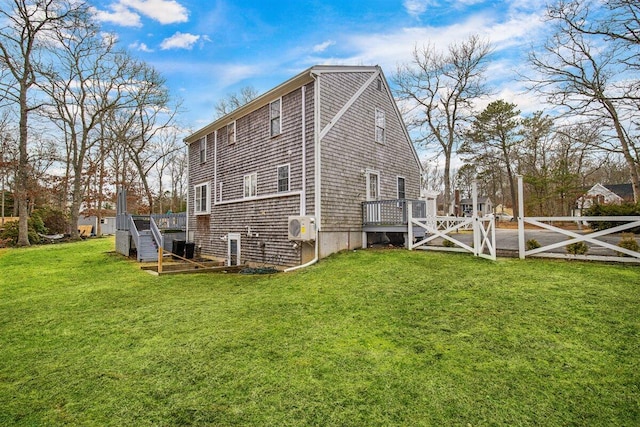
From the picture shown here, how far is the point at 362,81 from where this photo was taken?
12.1 metres

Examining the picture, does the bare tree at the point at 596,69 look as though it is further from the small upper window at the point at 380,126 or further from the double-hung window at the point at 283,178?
the double-hung window at the point at 283,178

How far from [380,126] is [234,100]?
78.4ft

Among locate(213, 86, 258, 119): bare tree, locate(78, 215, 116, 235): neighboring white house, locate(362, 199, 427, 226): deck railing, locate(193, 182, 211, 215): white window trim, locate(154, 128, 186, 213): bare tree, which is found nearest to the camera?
locate(362, 199, 427, 226): deck railing

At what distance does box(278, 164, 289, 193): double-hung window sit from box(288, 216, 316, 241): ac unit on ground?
155 centimetres

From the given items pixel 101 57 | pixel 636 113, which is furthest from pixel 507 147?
pixel 101 57

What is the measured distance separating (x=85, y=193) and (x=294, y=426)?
34662 mm

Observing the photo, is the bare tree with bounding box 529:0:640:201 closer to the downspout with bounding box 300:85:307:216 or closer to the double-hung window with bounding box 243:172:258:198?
the downspout with bounding box 300:85:307:216

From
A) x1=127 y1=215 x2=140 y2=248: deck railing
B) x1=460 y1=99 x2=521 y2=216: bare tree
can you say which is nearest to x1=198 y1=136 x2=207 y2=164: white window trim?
x1=127 y1=215 x2=140 y2=248: deck railing

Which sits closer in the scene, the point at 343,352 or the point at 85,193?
the point at 343,352

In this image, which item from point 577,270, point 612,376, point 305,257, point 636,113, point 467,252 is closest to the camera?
point 612,376

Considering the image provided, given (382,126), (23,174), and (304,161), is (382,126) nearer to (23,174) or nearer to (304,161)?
(304,161)

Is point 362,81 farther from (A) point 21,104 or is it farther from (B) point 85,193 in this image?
(B) point 85,193

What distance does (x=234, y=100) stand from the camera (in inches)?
1277

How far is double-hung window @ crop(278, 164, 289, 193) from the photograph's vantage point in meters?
11.0
